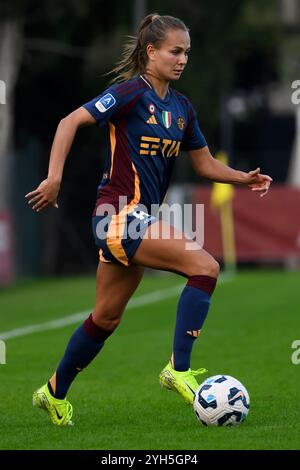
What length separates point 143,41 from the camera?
25.4 feet

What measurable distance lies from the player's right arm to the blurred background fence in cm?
1570

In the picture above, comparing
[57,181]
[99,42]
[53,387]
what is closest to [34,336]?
[53,387]

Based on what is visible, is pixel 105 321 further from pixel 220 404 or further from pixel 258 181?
pixel 258 181

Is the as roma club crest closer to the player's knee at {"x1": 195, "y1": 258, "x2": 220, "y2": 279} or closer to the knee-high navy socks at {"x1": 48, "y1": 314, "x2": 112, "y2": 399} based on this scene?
the player's knee at {"x1": 195, "y1": 258, "x2": 220, "y2": 279}

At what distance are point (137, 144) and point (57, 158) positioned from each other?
2.00 ft

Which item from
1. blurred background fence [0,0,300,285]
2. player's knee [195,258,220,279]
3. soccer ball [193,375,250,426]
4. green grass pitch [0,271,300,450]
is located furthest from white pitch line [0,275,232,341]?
player's knee [195,258,220,279]

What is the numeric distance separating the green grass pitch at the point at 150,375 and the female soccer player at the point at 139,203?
15.7 inches

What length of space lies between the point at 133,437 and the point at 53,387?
3.05ft

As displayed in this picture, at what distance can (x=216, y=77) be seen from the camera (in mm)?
32281

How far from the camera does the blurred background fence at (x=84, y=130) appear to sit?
26594 millimetres

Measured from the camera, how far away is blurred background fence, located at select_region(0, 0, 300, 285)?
26594 millimetres
